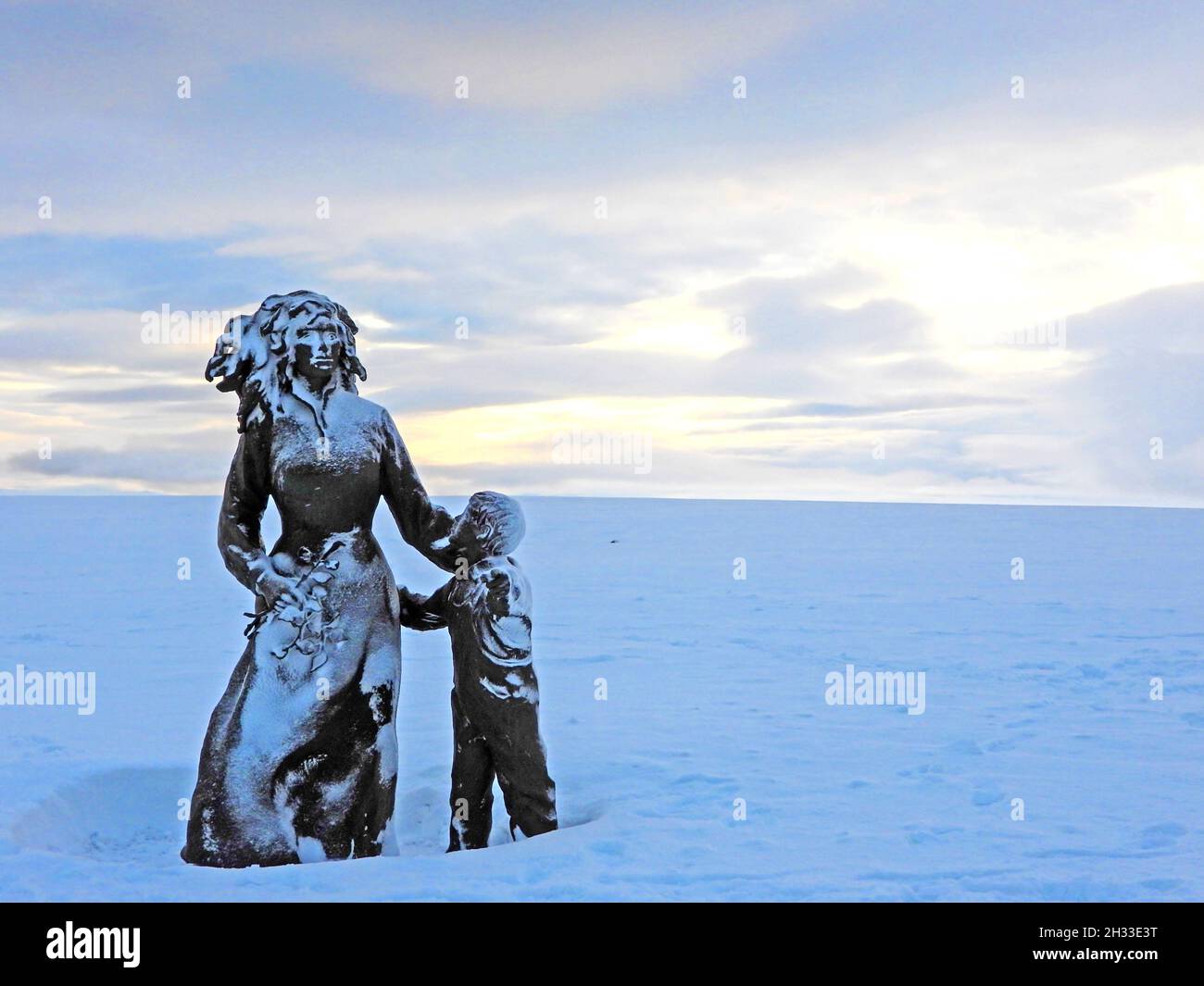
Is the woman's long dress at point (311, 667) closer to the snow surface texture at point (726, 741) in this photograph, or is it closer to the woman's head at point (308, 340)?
the woman's head at point (308, 340)

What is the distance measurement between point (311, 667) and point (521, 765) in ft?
3.30

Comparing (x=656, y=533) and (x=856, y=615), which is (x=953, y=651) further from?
(x=656, y=533)

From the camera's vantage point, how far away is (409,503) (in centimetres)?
559

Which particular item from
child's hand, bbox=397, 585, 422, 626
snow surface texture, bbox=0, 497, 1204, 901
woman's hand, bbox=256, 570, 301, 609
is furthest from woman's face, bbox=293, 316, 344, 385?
snow surface texture, bbox=0, 497, 1204, 901

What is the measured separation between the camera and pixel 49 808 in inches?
240

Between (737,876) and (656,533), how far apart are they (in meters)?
18.4

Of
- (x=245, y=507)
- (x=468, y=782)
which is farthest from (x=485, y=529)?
(x=468, y=782)

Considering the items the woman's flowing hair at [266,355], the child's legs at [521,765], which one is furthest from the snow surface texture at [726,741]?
the woman's flowing hair at [266,355]

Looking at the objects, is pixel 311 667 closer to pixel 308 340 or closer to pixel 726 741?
pixel 308 340

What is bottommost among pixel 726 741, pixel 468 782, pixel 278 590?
pixel 726 741

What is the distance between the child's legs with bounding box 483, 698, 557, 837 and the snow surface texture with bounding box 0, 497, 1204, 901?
0.26m

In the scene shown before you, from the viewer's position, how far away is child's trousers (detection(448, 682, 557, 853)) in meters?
5.59

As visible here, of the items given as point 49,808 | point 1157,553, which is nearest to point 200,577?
point 49,808

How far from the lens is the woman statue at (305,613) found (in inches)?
205
